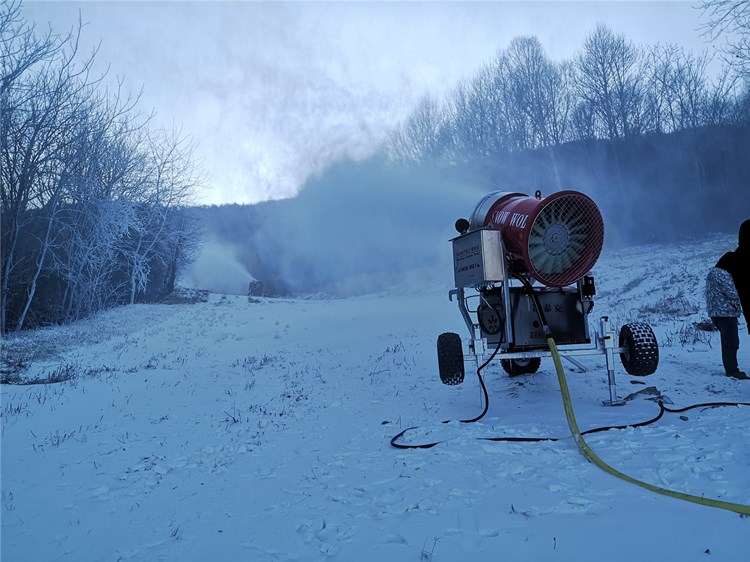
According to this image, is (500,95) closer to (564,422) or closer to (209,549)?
(564,422)

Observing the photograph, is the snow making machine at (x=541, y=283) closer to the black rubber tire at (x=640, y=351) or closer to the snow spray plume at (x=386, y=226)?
the black rubber tire at (x=640, y=351)

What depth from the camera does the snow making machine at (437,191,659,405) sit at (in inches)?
209

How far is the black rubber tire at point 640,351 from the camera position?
525cm

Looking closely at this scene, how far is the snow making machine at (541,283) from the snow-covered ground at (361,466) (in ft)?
1.99

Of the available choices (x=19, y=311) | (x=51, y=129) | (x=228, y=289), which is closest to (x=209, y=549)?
(x=51, y=129)

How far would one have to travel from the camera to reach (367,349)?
35.6 ft

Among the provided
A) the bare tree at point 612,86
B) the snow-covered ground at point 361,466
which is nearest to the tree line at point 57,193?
the snow-covered ground at point 361,466

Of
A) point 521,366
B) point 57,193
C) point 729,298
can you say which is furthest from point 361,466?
point 57,193

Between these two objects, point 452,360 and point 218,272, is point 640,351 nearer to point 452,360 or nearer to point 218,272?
point 452,360

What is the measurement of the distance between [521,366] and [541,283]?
208 centimetres

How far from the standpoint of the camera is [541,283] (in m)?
5.56

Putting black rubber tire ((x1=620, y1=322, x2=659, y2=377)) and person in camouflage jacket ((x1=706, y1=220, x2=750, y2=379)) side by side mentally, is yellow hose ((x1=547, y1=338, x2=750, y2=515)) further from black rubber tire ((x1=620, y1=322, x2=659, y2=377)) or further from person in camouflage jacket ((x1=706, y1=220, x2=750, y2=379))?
person in camouflage jacket ((x1=706, y1=220, x2=750, y2=379))

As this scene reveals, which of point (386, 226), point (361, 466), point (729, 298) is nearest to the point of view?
point (361, 466)

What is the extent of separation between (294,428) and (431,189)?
84.7 ft
